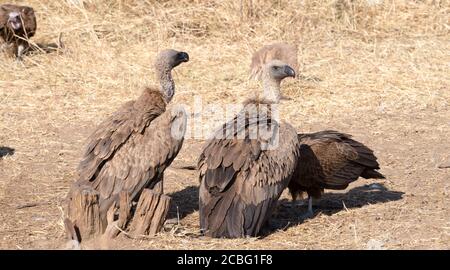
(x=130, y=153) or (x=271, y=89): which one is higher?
(x=271, y=89)

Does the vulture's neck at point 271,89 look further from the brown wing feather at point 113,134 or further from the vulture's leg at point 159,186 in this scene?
the vulture's leg at point 159,186

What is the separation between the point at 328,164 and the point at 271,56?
3684 mm

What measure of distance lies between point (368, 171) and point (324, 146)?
40 centimetres

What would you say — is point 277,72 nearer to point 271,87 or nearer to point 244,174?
point 271,87

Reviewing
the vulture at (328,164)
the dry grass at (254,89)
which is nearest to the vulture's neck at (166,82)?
the dry grass at (254,89)

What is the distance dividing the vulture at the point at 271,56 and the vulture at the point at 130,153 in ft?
11.7

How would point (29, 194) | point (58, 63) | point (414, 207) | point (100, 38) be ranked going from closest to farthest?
point (414, 207) → point (29, 194) → point (58, 63) → point (100, 38)

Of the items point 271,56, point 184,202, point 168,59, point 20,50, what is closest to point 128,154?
point 184,202

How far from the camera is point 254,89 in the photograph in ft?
33.5

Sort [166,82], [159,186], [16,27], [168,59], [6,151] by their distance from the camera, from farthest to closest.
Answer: [16,27] → [6,151] → [168,59] → [166,82] → [159,186]
